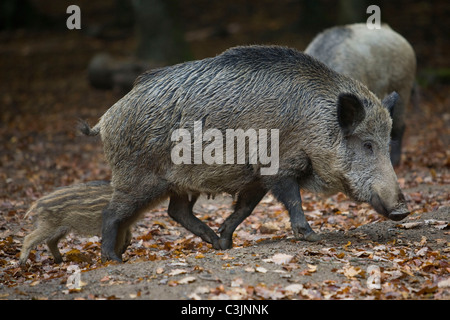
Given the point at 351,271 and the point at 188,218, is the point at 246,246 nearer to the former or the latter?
the point at 188,218

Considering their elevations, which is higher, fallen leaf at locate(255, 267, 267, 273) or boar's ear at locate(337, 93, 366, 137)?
boar's ear at locate(337, 93, 366, 137)

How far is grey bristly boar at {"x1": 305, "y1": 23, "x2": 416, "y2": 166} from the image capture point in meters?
9.59

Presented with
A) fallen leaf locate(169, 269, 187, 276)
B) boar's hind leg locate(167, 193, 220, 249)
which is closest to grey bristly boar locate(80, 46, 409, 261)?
boar's hind leg locate(167, 193, 220, 249)

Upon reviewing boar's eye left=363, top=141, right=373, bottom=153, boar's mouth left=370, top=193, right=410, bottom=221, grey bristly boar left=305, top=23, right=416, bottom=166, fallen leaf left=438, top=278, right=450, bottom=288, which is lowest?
fallen leaf left=438, top=278, right=450, bottom=288

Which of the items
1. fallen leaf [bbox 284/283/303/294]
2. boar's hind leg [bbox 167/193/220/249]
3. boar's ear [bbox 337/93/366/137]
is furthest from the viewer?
boar's hind leg [bbox 167/193/220/249]

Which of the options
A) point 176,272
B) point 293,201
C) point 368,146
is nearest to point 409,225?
point 368,146

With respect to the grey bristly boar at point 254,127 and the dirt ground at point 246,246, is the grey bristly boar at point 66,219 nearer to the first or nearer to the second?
the dirt ground at point 246,246

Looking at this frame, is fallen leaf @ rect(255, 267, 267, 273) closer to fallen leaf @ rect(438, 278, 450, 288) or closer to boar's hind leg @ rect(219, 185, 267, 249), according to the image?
fallen leaf @ rect(438, 278, 450, 288)

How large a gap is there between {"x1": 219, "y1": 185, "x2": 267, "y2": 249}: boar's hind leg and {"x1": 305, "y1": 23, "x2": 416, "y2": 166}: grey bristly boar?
11.9 ft

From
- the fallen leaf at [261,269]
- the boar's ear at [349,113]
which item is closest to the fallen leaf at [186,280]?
the fallen leaf at [261,269]

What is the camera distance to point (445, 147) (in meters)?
11.3

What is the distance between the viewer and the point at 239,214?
255 inches

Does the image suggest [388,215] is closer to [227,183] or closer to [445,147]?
[227,183]

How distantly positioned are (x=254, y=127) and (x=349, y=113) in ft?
2.88
